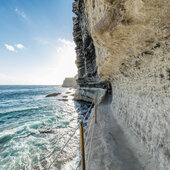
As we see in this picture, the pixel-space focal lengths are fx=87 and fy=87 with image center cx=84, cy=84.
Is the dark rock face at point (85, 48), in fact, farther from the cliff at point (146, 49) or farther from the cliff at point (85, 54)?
the cliff at point (146, 49)

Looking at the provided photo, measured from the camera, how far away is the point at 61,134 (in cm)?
583

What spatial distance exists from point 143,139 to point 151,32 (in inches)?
106

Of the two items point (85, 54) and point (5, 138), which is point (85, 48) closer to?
point (85, 54)

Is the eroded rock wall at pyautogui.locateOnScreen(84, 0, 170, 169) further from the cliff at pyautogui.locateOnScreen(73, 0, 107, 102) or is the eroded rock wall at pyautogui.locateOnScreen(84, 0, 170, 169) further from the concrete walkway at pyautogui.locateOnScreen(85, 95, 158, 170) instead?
the cliff at pyautogui.locateOnScreen(73, 0, 107, 102)

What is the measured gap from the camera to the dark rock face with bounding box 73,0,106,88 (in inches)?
445

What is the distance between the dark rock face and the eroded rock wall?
345 inches

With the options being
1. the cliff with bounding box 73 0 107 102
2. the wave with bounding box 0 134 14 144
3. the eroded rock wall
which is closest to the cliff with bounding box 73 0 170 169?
the eroded rock wall

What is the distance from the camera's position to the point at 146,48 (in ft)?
6.47

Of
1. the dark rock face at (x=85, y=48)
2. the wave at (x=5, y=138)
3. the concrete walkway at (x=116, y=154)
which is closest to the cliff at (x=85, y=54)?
the dark rock face at (x=85, y=48)

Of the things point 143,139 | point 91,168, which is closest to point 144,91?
point 143,139

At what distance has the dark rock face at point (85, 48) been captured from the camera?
11.3 m

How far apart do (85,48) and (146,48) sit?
11102 mm

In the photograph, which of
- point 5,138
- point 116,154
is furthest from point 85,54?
point 116,154

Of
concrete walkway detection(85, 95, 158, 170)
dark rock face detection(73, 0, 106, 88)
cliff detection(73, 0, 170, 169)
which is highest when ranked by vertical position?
Result: dark rock face detection(73, 0, 106, 88)
